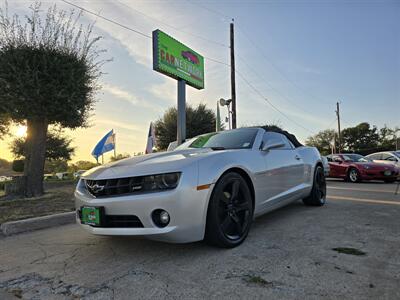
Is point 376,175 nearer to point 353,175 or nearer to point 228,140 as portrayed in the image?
point 353,175

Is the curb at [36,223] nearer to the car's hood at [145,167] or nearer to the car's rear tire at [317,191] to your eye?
the car's hood at [145,167]

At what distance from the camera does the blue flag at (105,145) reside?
14.6m

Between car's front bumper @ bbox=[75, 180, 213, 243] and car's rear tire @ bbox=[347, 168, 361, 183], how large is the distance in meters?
10.8

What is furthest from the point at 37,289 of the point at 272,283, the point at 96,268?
the point at 272,283

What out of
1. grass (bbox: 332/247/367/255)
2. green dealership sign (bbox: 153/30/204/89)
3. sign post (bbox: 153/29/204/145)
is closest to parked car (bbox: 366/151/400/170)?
sign post (bbox: 153/29/204/145)

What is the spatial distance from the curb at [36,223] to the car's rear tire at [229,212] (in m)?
2.92

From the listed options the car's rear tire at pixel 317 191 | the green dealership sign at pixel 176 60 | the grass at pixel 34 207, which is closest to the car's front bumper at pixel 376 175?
the car's rear tire at pixel 317 191

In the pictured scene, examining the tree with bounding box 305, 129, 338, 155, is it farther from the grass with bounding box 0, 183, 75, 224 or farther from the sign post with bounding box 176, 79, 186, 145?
the grass with bounding box 0, 183, 75, 224

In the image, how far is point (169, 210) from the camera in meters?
2.51

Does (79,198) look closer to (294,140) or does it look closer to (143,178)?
(143,178)

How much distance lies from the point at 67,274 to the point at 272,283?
5.48 ft

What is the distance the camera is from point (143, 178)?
2.68m

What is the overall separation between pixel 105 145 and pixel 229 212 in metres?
12.8

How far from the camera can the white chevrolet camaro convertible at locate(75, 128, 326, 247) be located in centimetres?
254
